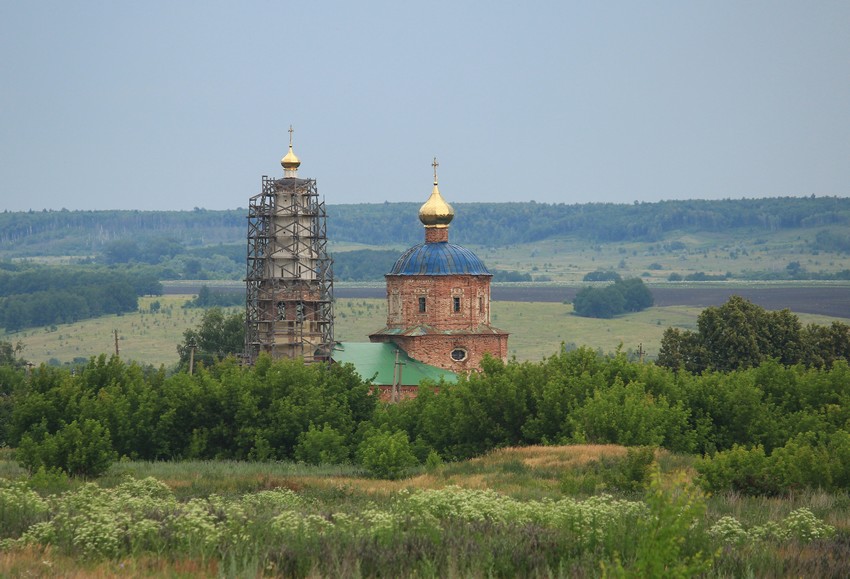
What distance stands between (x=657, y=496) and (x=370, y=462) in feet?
61.8

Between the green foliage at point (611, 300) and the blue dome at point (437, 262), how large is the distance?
9146 cm

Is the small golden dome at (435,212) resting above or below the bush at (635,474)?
above

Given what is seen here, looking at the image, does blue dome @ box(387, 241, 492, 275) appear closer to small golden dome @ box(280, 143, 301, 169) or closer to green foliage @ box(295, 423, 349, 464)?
small golden dome @ box(280, 143, 301, 169)

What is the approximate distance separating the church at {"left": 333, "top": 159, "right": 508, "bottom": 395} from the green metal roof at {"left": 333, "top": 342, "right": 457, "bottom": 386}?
5 cm

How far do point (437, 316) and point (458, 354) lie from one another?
1.89 m

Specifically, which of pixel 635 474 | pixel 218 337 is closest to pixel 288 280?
pixel 218 337

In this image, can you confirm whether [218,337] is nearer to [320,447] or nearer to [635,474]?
[320,447]

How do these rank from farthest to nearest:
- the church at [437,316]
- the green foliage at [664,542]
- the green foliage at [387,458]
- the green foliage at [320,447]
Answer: the church at [437,316] < the green foliage at [320,447] < the green foliage at [387,458] < the green foliage at [664,542]

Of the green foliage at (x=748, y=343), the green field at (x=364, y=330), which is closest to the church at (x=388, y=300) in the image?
the green foliage at (x=748, y=343)

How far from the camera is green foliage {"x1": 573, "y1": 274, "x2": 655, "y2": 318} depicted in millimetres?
155000

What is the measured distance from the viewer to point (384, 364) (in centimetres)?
6053

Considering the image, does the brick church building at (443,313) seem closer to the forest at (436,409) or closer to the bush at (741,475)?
the forest at (436,409)

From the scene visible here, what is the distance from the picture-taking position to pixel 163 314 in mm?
155875

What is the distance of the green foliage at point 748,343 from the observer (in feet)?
218
